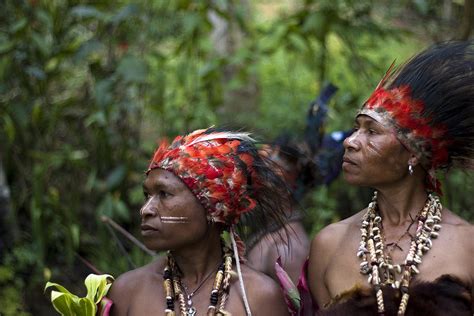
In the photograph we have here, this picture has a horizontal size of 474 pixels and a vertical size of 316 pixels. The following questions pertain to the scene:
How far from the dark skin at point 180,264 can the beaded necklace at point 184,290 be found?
0.03 m

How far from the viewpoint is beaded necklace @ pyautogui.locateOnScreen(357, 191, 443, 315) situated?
10.7ft

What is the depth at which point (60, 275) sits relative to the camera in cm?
759

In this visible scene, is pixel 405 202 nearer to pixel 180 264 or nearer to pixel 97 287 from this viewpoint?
pixel 180 264

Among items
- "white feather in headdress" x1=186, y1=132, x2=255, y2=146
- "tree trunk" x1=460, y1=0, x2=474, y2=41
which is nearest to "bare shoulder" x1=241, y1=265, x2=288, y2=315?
"white feather in headdress" x1=186, y1=132, x2=255, y2=146

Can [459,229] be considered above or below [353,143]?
below

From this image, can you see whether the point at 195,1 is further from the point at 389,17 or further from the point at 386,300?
the point at 386,300

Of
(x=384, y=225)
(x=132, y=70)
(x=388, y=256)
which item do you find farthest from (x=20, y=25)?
(x=388, y=256)

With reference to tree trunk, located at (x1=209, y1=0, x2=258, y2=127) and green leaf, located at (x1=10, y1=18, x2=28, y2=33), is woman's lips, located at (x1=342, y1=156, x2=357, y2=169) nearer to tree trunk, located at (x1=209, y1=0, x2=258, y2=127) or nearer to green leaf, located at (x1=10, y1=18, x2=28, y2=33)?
green leaf, located at (x1=10, y1=18, x2=28, y2=33)

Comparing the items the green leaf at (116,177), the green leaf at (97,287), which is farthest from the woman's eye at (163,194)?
the green leaf at (116,177)

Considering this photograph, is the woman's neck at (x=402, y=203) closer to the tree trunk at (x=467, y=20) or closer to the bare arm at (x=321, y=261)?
the bare arm at (x=321, y=261)

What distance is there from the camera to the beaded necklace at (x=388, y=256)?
128 inches

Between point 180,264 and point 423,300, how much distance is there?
1020 millimetres

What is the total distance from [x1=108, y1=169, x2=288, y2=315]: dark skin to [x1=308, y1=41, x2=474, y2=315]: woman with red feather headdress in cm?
26

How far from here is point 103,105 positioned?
6.89m
